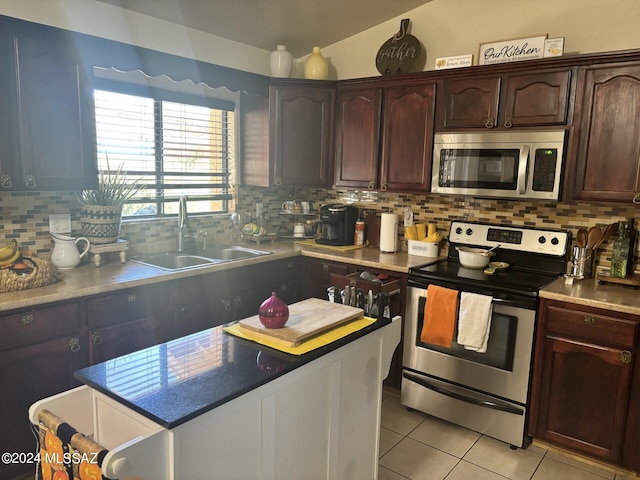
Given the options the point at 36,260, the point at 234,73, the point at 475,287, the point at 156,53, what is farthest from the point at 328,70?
the point at 36,260

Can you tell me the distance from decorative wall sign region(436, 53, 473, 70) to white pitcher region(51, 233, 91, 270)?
2.57m

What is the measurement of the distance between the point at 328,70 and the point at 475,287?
2.18 m

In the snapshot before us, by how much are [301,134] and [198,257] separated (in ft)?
4.02

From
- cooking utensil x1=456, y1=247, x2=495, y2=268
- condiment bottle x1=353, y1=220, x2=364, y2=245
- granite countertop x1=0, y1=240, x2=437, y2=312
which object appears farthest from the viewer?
condiment bottle x1=353, y1=220, x2=364, y2=245

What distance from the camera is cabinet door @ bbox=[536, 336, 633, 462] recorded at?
2391 millimetres

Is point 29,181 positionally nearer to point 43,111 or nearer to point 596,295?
point 43,111

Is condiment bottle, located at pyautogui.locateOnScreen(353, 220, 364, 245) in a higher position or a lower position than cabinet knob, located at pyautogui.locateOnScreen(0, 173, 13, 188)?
lower

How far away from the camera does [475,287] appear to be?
2.72 m

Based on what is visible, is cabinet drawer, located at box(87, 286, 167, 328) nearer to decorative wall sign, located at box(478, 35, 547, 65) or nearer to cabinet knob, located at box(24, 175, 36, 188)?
cabinet knob, located at box(24, 175, 36, 188)

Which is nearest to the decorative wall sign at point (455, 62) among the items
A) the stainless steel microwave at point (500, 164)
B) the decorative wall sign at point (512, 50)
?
the decorative wall sign at point (512, 50)

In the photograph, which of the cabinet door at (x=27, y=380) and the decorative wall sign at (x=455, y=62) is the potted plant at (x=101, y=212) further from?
the decorative wall sign at (x=455, y=62)

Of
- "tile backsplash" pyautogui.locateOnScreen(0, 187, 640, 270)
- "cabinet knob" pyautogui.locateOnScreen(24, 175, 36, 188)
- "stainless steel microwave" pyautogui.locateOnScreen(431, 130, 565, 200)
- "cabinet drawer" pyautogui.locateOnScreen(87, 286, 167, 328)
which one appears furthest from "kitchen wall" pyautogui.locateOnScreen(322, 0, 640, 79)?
"cabinet knob" pyautogui.locateOnScreen(24, 175, 36, 188)

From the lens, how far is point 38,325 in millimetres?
2203

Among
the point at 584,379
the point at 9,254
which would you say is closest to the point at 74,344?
the point at 9,254
